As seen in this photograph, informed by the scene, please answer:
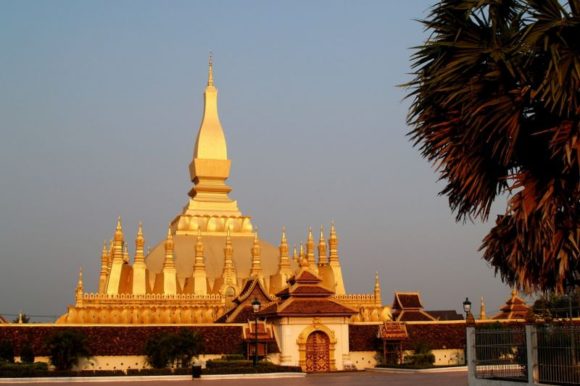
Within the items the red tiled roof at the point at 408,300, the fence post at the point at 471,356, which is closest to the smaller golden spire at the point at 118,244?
the red tiled roof at the point at 408,300

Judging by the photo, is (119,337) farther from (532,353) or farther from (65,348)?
(532,353)

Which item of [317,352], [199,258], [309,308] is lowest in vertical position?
[317,352]

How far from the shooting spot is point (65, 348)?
32281mm

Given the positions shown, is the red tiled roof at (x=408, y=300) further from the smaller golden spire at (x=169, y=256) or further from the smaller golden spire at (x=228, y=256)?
the smaller golden spire at (x=169, y=256)

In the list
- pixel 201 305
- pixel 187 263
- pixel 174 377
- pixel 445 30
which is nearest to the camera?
pixel 445 30

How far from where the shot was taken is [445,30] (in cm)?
1420

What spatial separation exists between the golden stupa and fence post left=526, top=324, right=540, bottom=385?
3074 centimetres

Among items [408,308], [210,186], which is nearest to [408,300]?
[408,308]

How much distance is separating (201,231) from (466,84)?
152 feet

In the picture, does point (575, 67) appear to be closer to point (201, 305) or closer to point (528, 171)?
point (528, 171)

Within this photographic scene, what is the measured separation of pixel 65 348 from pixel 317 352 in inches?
395

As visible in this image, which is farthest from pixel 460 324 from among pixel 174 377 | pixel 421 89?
pixel 421 89

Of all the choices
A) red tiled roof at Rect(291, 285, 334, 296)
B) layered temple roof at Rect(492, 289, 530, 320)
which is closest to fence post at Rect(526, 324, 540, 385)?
red tiled roof at Rect(291, 285, 334, 296)

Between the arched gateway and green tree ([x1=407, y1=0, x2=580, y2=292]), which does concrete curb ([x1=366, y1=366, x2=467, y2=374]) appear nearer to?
the arched gateway
